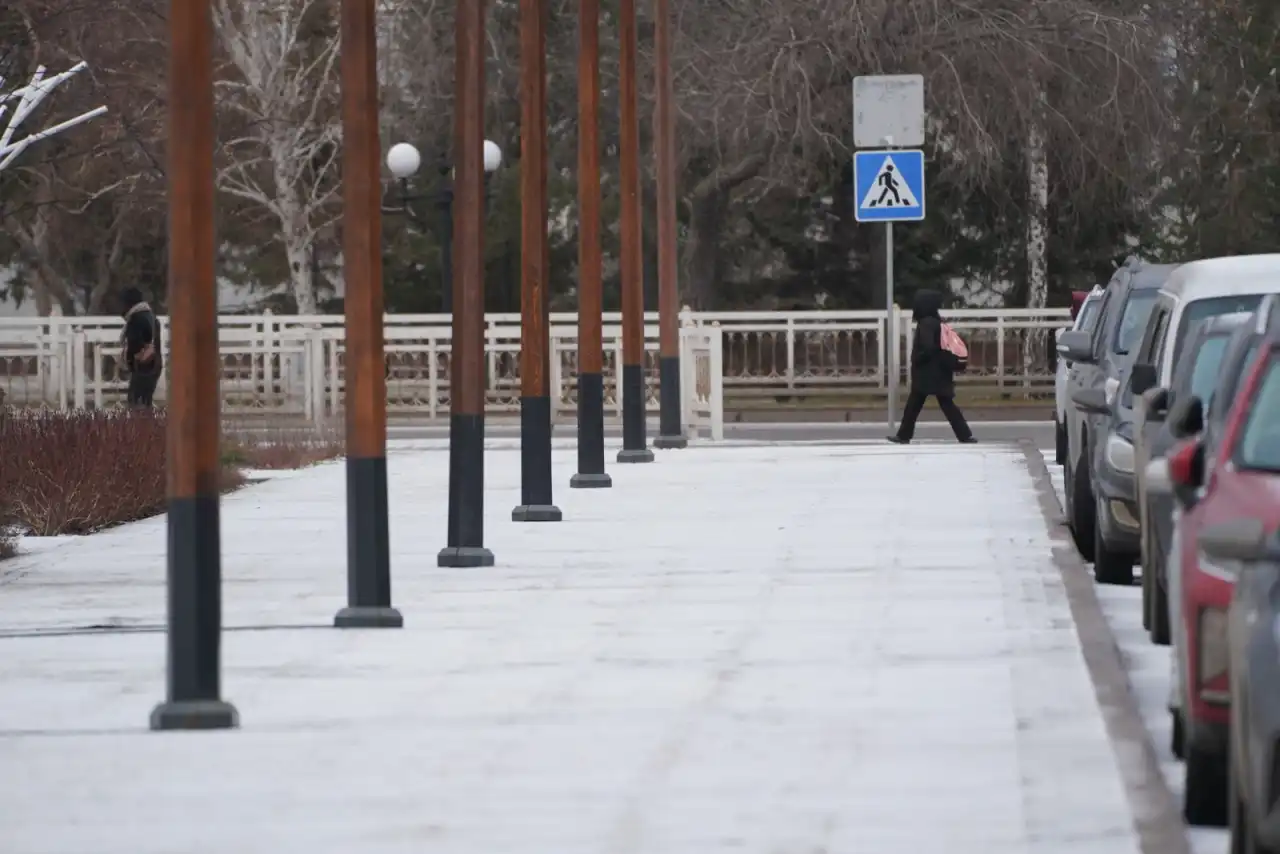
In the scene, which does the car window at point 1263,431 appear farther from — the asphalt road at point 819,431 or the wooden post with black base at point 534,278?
the asphalt road at point 819,431

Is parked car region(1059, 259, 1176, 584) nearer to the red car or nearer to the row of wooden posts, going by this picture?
the row of wooden posts

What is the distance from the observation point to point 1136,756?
9234 mm

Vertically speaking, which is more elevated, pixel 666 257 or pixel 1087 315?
pixel 666 257

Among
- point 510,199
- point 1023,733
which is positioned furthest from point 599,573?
point 510,199

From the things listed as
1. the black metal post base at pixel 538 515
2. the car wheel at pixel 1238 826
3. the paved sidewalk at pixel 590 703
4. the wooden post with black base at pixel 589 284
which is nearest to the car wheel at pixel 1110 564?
the paved sidewalk at pixel 590 703

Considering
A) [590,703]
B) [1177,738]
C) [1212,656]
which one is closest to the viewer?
[1212,656]

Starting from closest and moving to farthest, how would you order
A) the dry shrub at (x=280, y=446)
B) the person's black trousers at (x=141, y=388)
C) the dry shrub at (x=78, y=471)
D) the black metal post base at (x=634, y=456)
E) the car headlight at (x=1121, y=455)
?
the car headlight at (x=1121, y=455) < the dry shrub at (x=78, y=471) < the dry shrub at (x=280, y=446) < the black metal post base at (x=634, y=456) < the person's black trousers at (x=141, y=388)

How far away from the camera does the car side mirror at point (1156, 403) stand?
12.9m

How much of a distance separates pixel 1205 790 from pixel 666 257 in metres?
23.0

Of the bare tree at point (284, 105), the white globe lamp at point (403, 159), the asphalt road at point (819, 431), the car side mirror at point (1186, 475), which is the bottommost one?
the asphalt road at point (819, 431)

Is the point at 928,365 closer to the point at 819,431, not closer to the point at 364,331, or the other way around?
the point at 819,431

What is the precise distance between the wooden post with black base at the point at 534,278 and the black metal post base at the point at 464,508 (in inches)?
94.3

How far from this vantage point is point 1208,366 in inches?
538

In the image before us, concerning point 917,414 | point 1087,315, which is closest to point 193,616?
point 1087,315
